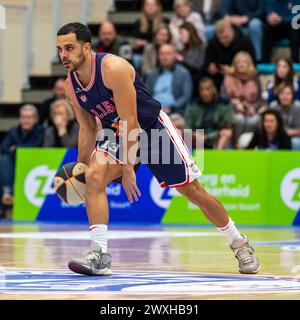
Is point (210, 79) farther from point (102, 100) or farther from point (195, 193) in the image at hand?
point (102, 100)

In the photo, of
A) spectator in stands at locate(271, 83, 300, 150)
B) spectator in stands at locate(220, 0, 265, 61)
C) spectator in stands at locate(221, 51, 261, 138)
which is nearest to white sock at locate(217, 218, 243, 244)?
spectator in stands at locate(271, 83, 300, 150)

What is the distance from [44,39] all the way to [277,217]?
7772mm

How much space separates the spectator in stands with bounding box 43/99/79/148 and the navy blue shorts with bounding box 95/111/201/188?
9.13 meters

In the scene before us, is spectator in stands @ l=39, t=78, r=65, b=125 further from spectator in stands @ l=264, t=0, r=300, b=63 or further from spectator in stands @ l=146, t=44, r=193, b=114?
spectator in stands @ l=264, t=0, r=300, b=63

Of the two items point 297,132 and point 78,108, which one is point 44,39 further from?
point 78,108

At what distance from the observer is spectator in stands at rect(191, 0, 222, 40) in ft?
61.8

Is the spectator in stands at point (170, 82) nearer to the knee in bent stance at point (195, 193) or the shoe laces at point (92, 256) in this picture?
the knee in bent stance at point (195, 193)

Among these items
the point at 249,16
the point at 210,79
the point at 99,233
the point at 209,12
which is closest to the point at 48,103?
the point at 210,79

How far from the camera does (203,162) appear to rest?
15.7 meters

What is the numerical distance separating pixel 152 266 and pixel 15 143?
9620 mm

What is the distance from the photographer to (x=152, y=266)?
330 inches

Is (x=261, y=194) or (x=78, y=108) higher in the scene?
(x=78, y=108)

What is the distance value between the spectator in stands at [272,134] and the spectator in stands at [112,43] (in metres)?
3.63
